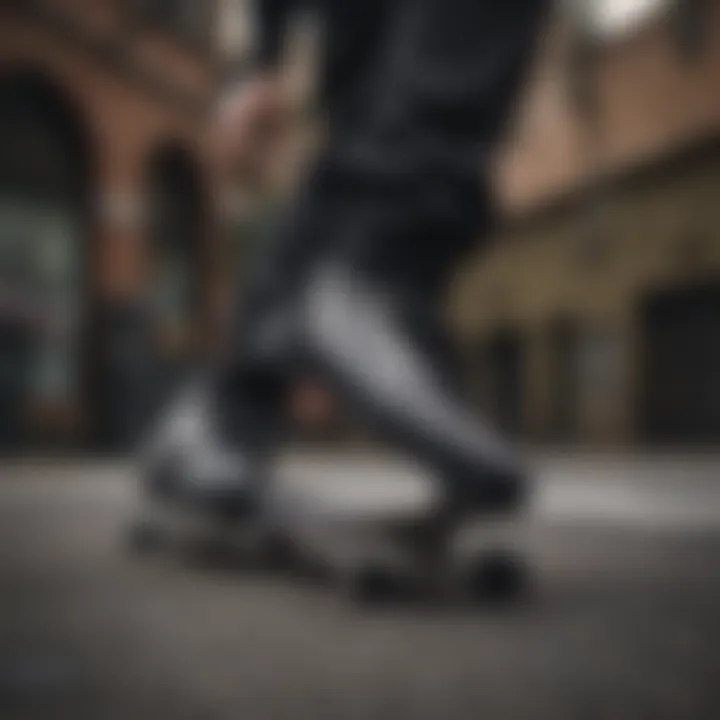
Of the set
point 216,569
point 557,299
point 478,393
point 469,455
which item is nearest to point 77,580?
point 216,569

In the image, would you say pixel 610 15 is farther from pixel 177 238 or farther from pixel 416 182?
pixel 416 182

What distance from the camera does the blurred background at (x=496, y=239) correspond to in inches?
314

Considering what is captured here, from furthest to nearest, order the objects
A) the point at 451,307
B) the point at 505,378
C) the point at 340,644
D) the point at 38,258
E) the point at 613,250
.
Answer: the point at 505,378, the point at 613,250, the point at 38,258, the point at 451,307, the point at 340,644

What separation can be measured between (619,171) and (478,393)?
3.03 meters

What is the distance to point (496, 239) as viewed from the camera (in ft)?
34.6

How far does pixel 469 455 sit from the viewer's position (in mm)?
934

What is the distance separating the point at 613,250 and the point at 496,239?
6.03 feet

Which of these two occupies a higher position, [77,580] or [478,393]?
[478,393]

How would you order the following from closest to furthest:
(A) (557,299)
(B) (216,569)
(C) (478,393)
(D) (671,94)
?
(B) (216,569), (D) (671,94), (A) (557,299), (C) (478,393)

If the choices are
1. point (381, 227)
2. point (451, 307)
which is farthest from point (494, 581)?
point (451, 307)

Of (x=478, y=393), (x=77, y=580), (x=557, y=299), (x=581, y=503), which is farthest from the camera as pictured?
(x=478, y=393)

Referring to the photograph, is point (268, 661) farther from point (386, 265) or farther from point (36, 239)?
point (36, 239)

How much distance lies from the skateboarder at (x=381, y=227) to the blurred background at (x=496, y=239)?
253 inches

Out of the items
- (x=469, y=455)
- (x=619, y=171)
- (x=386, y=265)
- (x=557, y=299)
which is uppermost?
(x=619, y=171)
